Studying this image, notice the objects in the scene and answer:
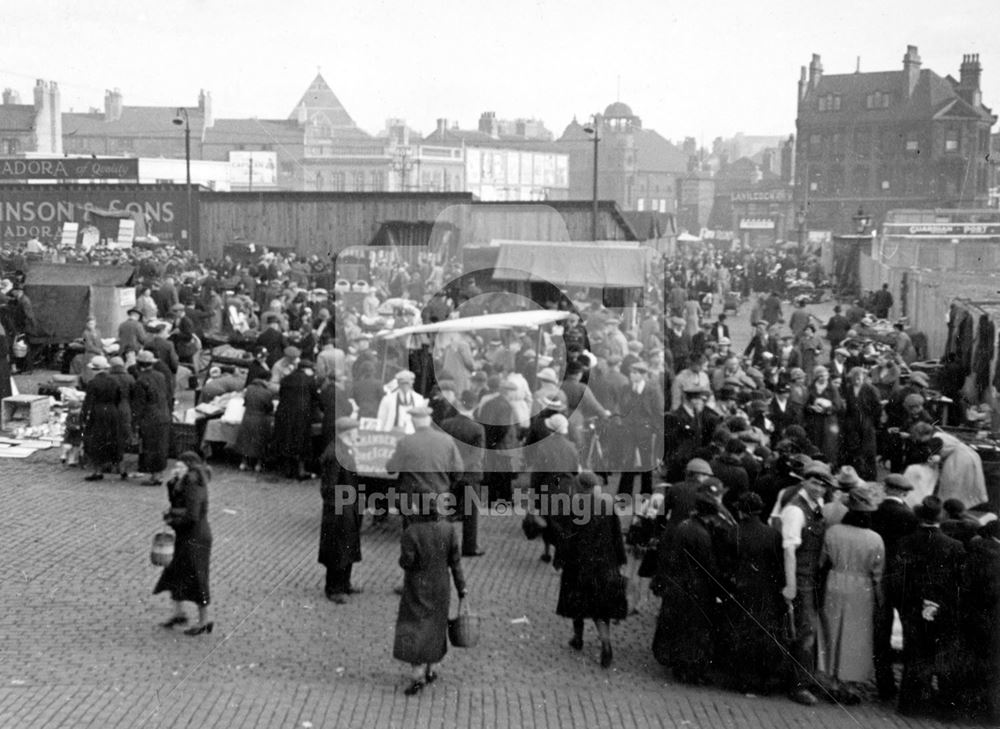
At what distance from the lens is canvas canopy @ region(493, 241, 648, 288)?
917 inches

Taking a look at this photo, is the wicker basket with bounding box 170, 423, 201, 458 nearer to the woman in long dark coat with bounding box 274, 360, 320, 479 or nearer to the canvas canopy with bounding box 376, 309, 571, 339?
the woman in long dark coat with bounding box 274, 360, 320, 479

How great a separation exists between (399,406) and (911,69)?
78.8m

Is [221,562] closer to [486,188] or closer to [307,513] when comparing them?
[307,513]

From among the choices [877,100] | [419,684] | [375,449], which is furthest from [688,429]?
[877,100]

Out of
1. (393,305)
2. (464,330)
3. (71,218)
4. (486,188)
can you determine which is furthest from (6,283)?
(486,188)

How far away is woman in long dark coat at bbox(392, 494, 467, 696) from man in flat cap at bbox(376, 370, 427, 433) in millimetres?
3959

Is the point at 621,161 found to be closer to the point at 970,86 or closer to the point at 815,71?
the point at 815,71

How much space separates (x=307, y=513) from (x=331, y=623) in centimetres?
378

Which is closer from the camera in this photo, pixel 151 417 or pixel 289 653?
pixel 289 653

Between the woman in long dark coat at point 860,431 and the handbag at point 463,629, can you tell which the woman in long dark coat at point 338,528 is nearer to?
the handbag at point 463,629

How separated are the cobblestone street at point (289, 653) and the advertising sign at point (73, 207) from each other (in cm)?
4026

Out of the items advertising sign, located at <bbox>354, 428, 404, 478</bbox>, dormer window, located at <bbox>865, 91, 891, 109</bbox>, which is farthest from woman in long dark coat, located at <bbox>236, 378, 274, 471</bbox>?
dormer window, located at <bbox>865, 91, 891, 109</bbox>

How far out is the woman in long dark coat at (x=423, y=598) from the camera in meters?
8.36

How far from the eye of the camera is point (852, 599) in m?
8.55
